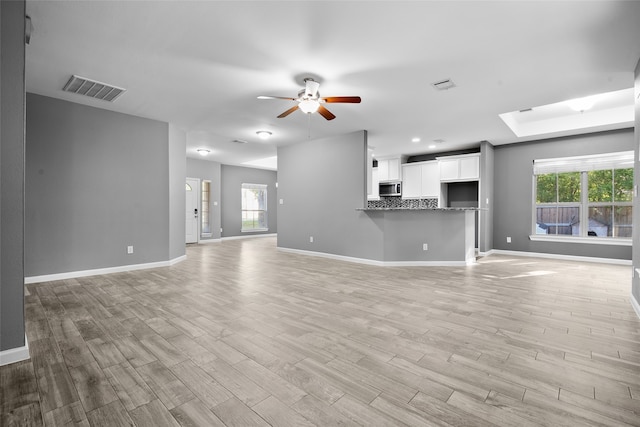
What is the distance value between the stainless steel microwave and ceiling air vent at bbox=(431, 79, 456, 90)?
15.4 ft

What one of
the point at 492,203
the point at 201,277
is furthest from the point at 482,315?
the point at 492,203

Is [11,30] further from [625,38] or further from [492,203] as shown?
[492,203]

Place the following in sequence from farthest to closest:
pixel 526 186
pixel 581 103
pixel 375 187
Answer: pixel 375 187 → pixel 526 186 → pixel 581 103

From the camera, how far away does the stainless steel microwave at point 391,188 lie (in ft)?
27.5

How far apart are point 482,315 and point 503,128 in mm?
4337

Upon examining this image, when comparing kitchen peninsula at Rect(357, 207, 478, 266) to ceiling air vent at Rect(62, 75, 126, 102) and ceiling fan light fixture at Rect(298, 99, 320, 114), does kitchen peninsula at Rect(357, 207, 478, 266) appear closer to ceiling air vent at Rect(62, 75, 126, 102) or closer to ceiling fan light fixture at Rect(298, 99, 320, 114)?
ceiling fan light fixture at Rect(298, 99, 320, 114)

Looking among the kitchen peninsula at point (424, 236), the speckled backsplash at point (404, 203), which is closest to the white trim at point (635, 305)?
the kitchen peninsula at point (424, 236)

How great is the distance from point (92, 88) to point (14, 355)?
3.29 metres

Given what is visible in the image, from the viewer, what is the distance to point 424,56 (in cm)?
304

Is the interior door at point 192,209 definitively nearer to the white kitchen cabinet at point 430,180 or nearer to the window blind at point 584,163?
the white kitchen cabinet at point 430,180

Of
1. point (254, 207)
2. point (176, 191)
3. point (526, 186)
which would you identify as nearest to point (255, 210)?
point (254, 207)

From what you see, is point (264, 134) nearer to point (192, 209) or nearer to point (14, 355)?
point (192, 209)

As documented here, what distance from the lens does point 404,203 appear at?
841cm

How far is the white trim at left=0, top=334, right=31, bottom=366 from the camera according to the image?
1912 millimetres
